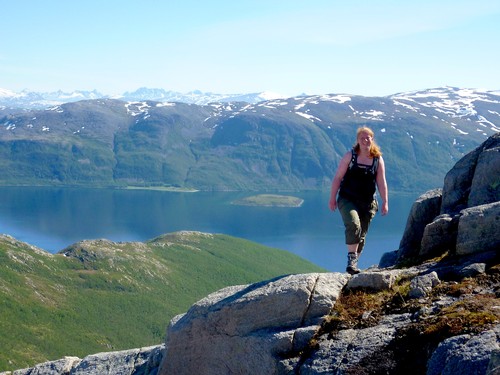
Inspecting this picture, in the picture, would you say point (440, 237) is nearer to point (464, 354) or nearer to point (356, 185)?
point (356, 185)

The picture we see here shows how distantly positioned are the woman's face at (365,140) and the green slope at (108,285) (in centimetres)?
8828

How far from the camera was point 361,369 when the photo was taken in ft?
35.7

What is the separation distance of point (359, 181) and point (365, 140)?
3.62 ft

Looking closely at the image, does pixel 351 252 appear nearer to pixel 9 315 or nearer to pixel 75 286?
pixel 9 315

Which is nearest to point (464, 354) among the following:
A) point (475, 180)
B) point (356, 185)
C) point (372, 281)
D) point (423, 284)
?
point (423, 284)

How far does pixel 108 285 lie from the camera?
469 ft

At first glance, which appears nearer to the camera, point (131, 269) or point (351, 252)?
point (351, 252)

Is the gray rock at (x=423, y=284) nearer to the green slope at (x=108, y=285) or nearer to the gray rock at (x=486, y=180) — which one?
the gray rock at (x=486, y=180)

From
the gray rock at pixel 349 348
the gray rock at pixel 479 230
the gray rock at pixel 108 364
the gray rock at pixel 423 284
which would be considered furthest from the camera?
the gray rock at pixel 108 364

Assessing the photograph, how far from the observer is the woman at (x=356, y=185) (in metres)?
14.6

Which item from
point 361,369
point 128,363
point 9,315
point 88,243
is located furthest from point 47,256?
point 361,369

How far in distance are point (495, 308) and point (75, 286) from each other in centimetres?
13697

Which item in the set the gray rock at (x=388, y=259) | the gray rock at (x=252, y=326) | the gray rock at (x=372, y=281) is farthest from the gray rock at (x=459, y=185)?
the gray rock at (x=252, y=326)

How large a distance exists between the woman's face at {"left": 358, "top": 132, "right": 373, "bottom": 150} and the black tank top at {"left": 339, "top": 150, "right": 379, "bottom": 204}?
1.11 feet
